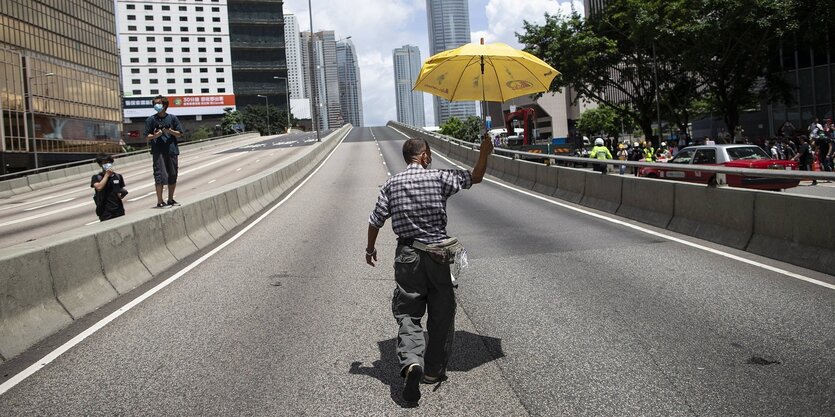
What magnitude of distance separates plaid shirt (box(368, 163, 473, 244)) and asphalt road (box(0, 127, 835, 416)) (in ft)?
3.59

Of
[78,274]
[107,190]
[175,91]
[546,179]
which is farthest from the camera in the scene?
[175,91]

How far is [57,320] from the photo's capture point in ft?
21.4

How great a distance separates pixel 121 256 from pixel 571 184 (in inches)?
509

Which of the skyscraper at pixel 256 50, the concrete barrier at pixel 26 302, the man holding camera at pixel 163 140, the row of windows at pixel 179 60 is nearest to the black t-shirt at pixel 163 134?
the man holding camera at pixel 163 140

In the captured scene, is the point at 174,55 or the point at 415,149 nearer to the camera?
the point at 415,149

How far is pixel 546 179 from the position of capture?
21438 millimetres

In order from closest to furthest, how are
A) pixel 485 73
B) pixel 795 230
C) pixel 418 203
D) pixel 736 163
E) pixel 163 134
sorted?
1. pixel 418 203
2. pixel 485 73
3. pixel 795 230
4. pixel 163 134
5. pixel 736 163

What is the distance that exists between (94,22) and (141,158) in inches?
1581

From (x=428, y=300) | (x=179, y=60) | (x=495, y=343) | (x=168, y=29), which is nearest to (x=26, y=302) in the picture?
(x=428, y=300)

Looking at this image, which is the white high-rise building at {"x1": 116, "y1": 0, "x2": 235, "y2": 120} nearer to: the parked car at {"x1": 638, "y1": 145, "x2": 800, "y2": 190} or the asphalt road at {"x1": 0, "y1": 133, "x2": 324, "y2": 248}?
the asphalt road at {"x1": 0, "y1": 133, "x2": 324, "y2": 248}

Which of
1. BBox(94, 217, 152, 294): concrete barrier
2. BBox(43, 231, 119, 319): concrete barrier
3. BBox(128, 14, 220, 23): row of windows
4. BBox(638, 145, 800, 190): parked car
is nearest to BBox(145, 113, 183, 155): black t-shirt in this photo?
BBox(94, 217, 152, 294): concrete barrier

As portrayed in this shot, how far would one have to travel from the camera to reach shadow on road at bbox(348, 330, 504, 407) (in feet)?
16.2

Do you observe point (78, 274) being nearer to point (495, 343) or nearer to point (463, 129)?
point (495, 343)

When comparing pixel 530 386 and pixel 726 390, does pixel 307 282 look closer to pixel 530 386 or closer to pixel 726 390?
pixel 530 386
